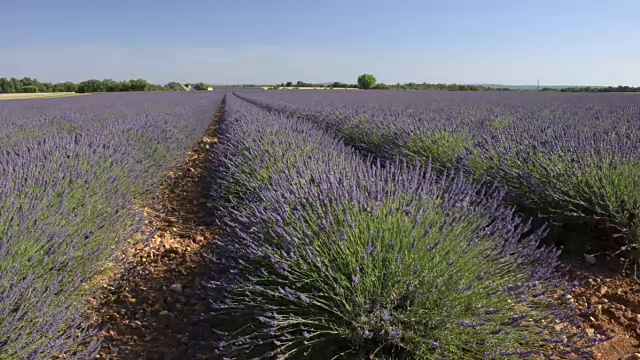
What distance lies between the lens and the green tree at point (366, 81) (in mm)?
57344

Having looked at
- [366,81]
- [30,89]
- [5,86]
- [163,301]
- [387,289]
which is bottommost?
[163,301]

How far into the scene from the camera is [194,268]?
8.80ft

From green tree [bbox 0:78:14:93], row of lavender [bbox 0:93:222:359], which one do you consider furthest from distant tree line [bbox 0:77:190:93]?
row of lavender [bbox 0:93:222:359]

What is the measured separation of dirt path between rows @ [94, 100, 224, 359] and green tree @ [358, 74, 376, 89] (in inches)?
2180

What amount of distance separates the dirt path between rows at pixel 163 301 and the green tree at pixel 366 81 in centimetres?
5537

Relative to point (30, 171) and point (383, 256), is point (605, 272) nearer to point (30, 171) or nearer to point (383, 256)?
point (383, 256)

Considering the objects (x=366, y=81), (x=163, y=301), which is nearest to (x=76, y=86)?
(x=366, y=81)

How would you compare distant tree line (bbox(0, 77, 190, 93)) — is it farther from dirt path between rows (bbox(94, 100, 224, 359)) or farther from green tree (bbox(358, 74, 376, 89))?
dirt path between rows (bbox(94, 100, 224, 359))

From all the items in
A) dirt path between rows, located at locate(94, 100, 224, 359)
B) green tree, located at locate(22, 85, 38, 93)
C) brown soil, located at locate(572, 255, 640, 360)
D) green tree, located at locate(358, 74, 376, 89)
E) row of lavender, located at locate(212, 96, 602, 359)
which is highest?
green tree, located at locate(358, 74, 376, 89)

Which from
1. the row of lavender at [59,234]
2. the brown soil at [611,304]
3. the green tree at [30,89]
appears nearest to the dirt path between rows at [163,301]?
Answer: the row of lavender at [59,234]

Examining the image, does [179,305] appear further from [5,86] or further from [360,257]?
[5,86]

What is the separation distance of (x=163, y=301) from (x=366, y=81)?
5789 cm

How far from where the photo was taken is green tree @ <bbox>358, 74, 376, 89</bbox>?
57.3m

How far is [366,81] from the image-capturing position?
58.2 meters
